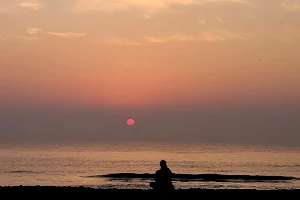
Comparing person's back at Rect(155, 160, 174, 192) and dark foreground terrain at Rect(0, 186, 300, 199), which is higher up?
person's back at Rect(155, 160, 174, 192)

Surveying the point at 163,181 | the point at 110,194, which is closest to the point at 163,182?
the point at 163,181

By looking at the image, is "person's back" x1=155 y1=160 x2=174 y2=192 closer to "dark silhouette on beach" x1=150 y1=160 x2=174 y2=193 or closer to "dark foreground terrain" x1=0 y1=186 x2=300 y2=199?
"dark silhouette on beach" x1=150 y1=160 x2=174 y2=193

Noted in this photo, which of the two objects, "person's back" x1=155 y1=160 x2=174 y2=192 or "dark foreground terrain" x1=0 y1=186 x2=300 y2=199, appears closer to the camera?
"person's back" x1=155 y1=160 x2=174 y2=192

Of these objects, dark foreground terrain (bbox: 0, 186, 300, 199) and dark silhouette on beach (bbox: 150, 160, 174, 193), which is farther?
dark foreground terrain (bbox: 0, 186, 300, 199)

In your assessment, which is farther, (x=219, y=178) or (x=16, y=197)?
(x=219, y=178)

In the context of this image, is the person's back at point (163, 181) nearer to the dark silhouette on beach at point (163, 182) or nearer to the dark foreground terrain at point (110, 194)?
the dark silhouette on beach at point (163, 182)

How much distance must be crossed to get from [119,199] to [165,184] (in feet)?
26.8

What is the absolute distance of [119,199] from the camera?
23.8m

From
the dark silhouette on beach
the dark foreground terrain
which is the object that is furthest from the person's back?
the dark foreground terrain

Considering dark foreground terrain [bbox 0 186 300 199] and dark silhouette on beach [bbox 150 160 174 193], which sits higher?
dark silhouette on beach [bbox 150 160 174 193]

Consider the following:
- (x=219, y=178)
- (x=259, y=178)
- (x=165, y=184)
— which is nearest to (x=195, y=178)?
(x=219, y=178)

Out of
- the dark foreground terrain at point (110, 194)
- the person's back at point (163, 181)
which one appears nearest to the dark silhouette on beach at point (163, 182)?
the person's back at point (163, 181)

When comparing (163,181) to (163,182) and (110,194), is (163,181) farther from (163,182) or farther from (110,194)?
(110,194)

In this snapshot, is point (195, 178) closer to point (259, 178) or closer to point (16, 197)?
point (259, 178)
